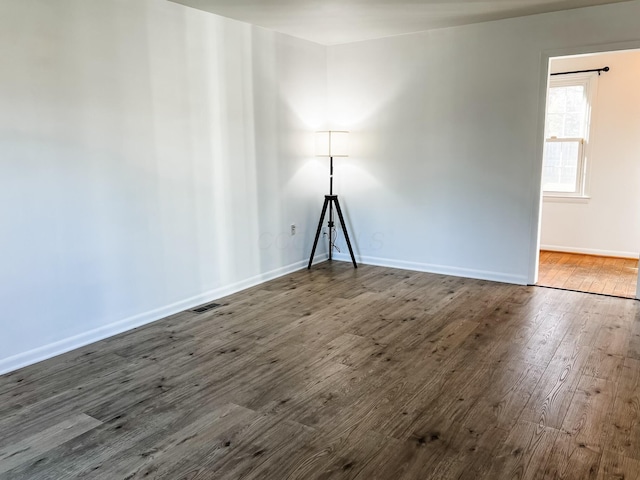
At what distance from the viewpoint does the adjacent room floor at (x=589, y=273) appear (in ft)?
14.7

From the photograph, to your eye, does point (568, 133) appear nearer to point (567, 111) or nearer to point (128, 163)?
point (567, 111)

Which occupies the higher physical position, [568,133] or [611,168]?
[568,133]

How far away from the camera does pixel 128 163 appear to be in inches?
137

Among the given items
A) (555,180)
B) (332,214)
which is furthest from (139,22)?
(555,180)

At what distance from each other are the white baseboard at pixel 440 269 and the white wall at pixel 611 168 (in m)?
1.90

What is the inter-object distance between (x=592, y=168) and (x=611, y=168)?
20 cm

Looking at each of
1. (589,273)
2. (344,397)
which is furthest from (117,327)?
(589,273)

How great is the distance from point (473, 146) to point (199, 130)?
102 inches

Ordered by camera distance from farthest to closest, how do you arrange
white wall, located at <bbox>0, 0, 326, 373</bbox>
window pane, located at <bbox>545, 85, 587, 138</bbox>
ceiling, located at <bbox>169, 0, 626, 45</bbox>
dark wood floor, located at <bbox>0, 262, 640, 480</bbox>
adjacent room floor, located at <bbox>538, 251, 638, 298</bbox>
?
window pane, located at <bbox>545, 85, 587, 138</bbox>
adjacent room floor, located at <bbox>538, 251, 638, 298</bbox>
ceiling, located at <bbox>169, 0, 626, 45</bbox>
white wall, located at <bbox>0, 0, 326, 373</bbox>
dark wood floor, located at <bbox>0, 262, 640, 480</bbox>

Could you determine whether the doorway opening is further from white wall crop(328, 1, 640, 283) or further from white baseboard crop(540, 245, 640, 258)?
white wall crop(328, 1, 640, 283)

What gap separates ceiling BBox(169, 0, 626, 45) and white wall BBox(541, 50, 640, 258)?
6.37 feet

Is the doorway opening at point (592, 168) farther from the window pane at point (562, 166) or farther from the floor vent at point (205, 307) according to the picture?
the floor vent at point (205, 307)

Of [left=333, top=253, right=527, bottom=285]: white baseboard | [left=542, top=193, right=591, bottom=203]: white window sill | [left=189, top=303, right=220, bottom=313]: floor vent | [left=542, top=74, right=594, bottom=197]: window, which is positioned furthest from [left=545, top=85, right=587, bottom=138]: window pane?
[left=189, top=303, right=220, bottom=313]: floor vent

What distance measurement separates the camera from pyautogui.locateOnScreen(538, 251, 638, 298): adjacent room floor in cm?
448
